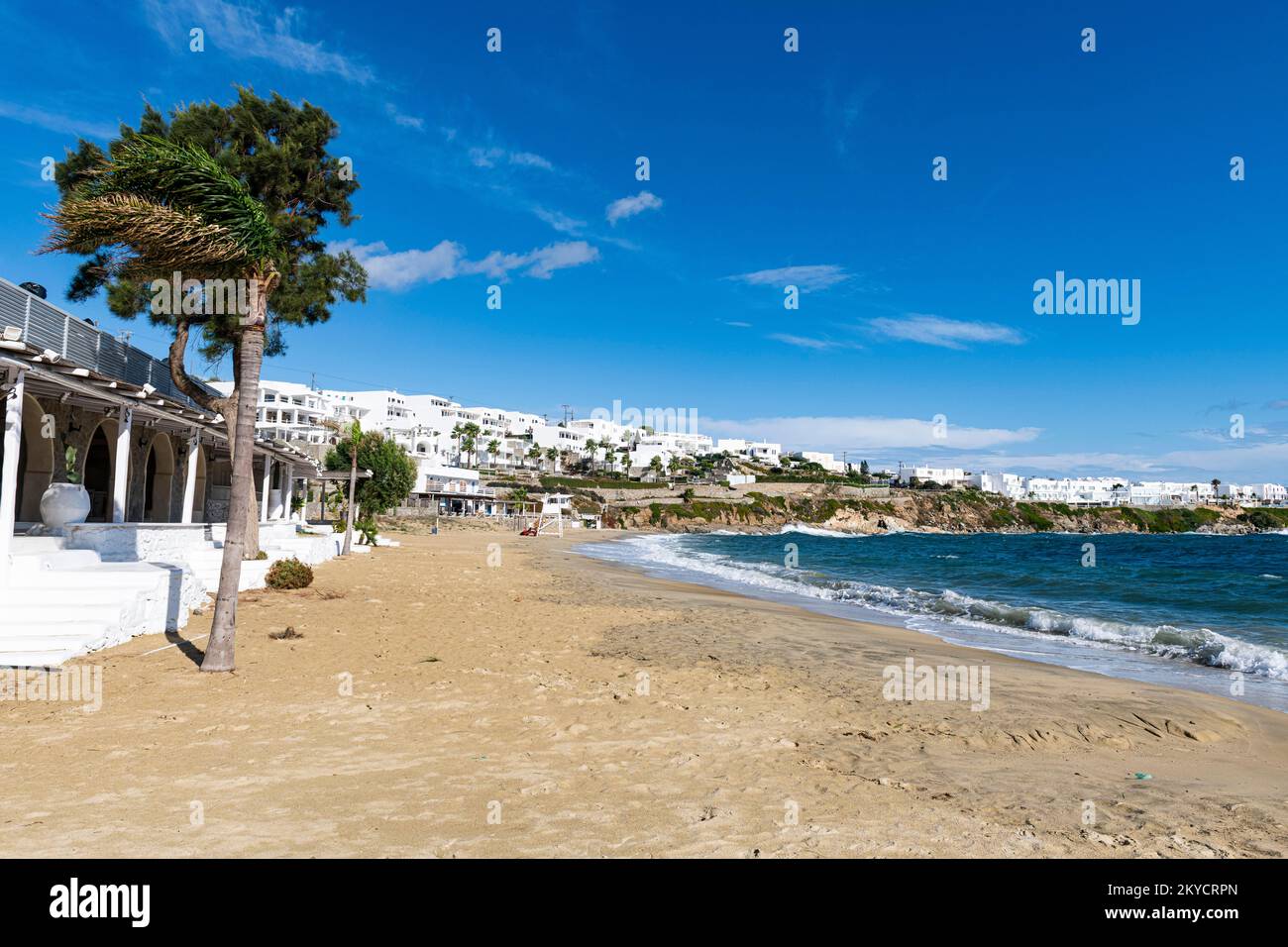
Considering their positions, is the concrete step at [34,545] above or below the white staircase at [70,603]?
above

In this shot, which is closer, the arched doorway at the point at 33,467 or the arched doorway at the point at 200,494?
the arched doorway at the point at 33,467

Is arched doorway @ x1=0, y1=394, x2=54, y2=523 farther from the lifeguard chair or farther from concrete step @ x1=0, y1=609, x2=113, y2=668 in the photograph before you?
the lifeguard chair

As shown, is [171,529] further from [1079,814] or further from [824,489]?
[824,489]

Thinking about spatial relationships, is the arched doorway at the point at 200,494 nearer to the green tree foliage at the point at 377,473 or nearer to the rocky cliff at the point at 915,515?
the green tree foliage at the point at 377,473

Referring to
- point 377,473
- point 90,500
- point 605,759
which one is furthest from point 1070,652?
point 377,473

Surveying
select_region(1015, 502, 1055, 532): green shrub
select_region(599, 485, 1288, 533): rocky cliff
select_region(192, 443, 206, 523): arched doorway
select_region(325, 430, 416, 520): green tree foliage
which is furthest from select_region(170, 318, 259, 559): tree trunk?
select_region(1015, 502, 1055, 532): green shrub

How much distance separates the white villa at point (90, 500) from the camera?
9.80m

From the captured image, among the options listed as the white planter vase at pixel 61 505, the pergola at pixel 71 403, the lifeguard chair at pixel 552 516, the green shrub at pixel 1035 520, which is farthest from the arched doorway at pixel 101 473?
the green shrub at pixel 1035 520

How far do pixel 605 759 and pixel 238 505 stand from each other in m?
6.19

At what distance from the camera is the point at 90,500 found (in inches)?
613

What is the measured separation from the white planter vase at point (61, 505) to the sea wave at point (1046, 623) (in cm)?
1928

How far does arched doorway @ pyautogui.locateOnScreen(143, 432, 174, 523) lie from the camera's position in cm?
2094
